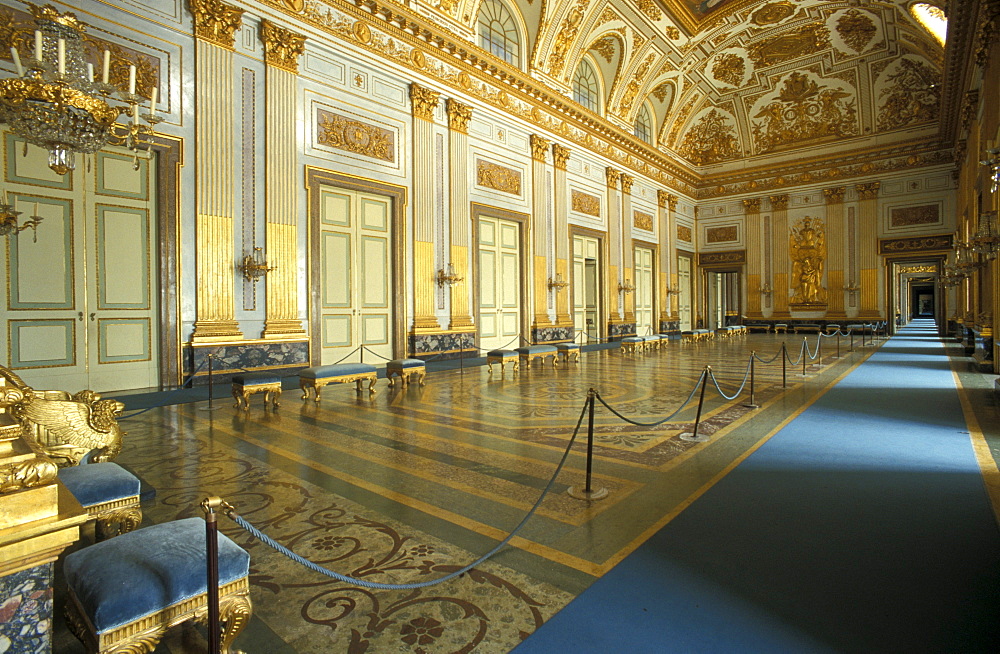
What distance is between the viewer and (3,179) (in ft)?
20.3

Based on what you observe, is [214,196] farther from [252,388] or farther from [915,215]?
[915,215]

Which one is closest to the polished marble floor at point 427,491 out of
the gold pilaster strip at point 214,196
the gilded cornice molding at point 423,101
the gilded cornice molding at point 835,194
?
the gold pilaster strip at point 214,196

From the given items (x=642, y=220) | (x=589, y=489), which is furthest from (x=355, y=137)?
(x=642, y=220)

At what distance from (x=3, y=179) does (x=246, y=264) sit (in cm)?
285

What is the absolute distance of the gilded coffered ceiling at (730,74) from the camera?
13281 mm

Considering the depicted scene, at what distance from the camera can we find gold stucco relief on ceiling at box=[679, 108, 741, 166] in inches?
857

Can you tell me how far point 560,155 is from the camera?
14484 millimetres

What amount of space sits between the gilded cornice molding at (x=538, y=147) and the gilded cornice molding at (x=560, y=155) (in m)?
0.56

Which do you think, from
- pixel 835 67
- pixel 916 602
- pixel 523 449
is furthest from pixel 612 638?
pixel 835 67

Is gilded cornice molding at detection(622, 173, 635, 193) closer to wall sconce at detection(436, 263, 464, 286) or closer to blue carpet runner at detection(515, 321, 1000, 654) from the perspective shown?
wall sconce at detection(436, 263, 464, 286)

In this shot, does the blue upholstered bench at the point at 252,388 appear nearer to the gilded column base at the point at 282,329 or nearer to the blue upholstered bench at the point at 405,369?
the blue upholstered bench at the point at 405,369

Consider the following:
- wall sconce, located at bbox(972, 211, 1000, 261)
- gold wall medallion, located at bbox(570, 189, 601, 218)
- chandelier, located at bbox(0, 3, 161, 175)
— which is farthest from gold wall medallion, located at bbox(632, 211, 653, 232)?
chandelier, located at bbox(0, 3, 161, 175)

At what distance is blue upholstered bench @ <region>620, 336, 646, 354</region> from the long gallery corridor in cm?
722

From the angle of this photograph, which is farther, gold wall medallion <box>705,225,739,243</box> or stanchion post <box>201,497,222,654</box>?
gold wall medallion <box>705,225,739,243</box>
